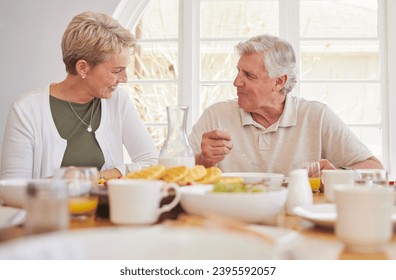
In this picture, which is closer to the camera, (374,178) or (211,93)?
(374,178)

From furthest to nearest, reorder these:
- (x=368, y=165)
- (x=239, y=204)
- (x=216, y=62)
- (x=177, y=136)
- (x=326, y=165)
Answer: (x=216, y=62), (x=368, y=165), (x=326, y=165), (x=177, y=136), (x=239, y=204)

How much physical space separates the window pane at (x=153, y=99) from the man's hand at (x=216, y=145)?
58.9 inches

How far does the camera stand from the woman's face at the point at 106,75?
1.80m

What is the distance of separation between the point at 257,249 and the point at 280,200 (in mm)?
308

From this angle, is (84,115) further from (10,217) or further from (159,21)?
(159,21)

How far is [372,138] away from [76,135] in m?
1.94

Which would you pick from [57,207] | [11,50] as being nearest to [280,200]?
[57,207]

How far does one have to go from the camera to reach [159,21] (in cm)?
303

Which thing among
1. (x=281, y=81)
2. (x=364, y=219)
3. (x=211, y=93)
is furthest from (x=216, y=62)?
(x=364, y=219)

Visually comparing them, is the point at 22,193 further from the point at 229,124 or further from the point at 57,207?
the point at 229,124

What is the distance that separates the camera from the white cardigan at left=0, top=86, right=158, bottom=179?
1.61m

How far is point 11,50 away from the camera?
296 centimetres

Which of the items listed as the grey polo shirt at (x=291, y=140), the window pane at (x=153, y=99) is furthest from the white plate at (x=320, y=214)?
the window pane at (x=153, y=99)
